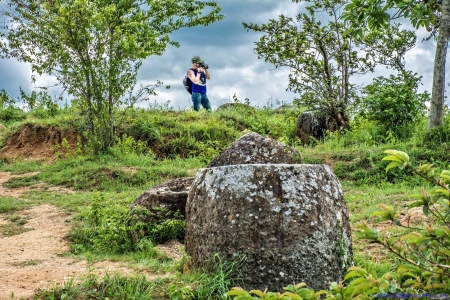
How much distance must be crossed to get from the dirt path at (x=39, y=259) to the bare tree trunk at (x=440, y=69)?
7.88 meters

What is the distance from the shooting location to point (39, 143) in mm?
15430

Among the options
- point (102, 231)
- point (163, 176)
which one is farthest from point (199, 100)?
point (102, 231)

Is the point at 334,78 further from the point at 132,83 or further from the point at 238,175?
the point at 238,175

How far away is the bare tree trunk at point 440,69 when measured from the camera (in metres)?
11.3

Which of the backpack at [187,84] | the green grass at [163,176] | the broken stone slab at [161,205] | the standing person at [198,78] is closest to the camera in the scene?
the green grass at [163,176]

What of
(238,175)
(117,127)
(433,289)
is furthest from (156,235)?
(117,127)

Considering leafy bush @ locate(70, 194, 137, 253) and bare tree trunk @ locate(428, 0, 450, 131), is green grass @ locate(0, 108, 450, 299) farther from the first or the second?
bare tree trunk @ locate(428, 0, 450, 131)

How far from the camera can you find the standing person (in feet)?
59.3

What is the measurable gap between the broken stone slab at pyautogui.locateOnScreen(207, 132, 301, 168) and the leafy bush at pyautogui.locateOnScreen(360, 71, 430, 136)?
24.7 ft

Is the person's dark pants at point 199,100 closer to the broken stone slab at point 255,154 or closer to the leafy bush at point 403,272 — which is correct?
the broken stone slab at point 255,154

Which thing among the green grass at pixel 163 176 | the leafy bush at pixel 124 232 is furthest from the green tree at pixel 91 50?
the leafy bush at pixel 124 232

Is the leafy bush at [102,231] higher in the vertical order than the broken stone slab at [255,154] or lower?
lower

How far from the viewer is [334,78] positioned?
51.3 ft

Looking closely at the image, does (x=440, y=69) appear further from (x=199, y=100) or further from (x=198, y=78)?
(x=199, y=100)
